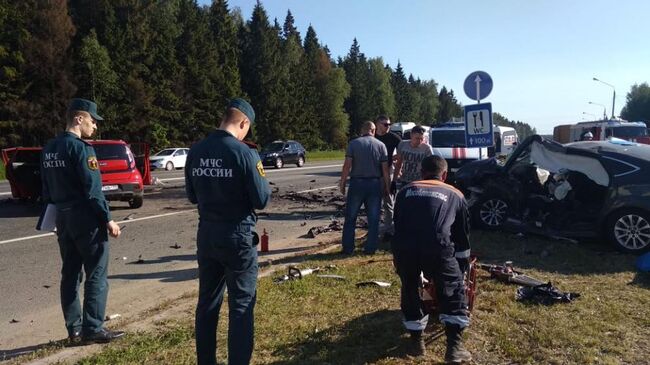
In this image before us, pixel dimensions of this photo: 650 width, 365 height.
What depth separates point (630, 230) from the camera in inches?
294

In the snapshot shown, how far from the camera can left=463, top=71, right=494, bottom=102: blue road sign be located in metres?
10.6

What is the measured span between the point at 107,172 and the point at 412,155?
7.73 m

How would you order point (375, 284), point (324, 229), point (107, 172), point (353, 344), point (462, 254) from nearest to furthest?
point (462, 254) < point (353, 344) < point (375, 284) < point (324, 229) < point (107, 172)

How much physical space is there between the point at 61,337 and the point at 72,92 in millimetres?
41819

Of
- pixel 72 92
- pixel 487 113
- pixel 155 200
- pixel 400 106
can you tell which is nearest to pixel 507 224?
pixel 487 113

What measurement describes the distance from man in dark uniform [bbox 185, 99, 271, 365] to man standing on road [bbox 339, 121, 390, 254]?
3842 mm

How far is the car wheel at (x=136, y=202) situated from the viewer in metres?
13.4

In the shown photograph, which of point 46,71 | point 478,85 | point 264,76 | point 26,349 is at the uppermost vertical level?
point 264,76

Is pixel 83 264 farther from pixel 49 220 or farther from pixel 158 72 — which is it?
pixel 158 72

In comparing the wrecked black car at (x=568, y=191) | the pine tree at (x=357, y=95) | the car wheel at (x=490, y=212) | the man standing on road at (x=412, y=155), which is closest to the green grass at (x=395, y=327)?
the wrecked black car at (x=568, y=191)

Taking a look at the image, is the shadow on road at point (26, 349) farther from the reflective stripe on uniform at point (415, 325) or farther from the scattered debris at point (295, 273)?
the reflective stripe on uniform at point (415, 325)

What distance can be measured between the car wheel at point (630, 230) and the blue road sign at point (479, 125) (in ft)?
9.51

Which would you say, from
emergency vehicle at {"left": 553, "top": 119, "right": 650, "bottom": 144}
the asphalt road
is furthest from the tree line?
emergency vehicle at {"left": 553, "top": 119, "right": 650, "bottom": 144}

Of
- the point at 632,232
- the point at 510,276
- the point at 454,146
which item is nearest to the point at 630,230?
the point at 632,232
